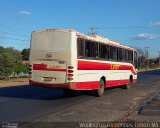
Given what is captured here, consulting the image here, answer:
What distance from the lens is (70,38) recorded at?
17109 mm

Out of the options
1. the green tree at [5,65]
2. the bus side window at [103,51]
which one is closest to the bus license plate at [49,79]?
the bus side window at [103,51]

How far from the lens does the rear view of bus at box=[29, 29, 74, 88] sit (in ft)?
56.4

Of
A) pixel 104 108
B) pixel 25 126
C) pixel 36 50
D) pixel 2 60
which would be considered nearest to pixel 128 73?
pixel 36 50

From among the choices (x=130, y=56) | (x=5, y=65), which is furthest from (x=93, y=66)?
(x=5, y=65)

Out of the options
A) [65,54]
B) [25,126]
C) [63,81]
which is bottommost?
[25,126]

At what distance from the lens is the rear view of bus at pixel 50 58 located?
1720 centimetres

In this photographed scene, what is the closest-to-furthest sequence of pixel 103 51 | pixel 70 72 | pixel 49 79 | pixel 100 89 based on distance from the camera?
pixel 70 72 < pixel 49 79 < pixel 100 89 < pixel 103 51

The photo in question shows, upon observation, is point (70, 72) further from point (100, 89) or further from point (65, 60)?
point (100, 89)

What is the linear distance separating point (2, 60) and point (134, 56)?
21.4m

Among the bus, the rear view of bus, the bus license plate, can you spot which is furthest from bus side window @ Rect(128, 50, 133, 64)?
the bus license plate

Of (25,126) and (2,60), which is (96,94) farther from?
(2,60)

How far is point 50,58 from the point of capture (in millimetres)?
17625

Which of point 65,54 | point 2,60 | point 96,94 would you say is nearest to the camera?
point 65,54

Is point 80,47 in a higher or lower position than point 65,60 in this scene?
higher
